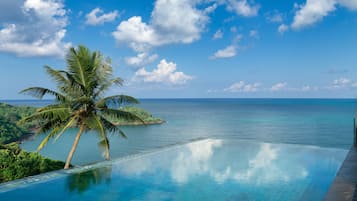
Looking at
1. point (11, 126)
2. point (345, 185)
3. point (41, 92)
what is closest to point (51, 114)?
point (41, 92)

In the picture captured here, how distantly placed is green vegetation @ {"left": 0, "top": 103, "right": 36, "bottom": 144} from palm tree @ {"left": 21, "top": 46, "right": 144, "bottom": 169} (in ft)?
41.6


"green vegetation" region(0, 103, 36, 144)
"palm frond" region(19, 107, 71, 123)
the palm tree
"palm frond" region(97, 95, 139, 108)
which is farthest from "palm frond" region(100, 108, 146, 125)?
"green vegetation" region(0, 103, 36, 144)

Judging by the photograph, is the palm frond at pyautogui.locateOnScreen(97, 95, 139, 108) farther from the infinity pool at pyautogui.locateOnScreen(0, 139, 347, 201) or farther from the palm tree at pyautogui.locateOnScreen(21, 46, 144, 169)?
the infinity pool at pyautogui.locateOnScreen(0, 139, 347, 201)

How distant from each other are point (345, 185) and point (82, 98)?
473 centimetres

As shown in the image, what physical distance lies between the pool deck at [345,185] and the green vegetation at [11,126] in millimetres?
17280

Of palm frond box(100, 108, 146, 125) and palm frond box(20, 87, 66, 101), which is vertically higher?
palm frond box(20, 87, 66, 101)

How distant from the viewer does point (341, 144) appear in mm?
20656

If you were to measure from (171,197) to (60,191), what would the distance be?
1.60 m

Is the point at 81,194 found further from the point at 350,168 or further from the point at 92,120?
the point at 350,168

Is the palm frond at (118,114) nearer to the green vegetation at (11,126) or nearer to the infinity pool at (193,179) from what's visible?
the infinity pool at (193,179)

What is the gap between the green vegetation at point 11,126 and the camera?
74.7 ft

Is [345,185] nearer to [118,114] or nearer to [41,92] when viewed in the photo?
[118,114]

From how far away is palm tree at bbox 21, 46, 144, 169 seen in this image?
5.78 m

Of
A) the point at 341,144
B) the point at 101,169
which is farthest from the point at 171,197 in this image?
the point at 341,144
